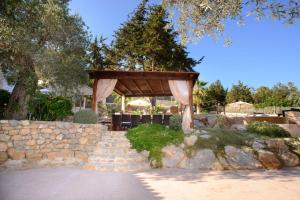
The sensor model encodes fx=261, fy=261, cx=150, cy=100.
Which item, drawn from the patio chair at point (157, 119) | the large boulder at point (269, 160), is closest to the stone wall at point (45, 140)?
the patio chair at point (157, 119)

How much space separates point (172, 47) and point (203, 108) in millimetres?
8701

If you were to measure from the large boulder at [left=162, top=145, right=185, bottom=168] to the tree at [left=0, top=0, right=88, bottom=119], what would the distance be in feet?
17.6

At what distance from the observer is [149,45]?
932 inches

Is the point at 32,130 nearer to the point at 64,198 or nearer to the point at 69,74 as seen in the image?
the point at 69,74

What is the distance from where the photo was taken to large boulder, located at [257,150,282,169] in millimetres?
10172

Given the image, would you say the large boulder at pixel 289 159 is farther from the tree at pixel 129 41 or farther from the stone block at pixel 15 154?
the tree at pixel 129 41

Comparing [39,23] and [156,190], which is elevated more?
[39,23]

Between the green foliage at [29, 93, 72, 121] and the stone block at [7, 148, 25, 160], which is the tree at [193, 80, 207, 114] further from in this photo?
the stone block at [7, 148, 25, 160]

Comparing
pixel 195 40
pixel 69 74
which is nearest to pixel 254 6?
pixel 195 40

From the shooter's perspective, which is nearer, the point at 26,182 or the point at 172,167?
the point at 26,182

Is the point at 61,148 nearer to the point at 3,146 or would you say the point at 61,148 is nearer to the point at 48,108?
the point at 3,146

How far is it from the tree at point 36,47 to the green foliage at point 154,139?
12.9ft

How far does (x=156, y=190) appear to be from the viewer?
6781 millimetres

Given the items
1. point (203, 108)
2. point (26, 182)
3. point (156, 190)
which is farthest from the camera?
point (203, 108)
